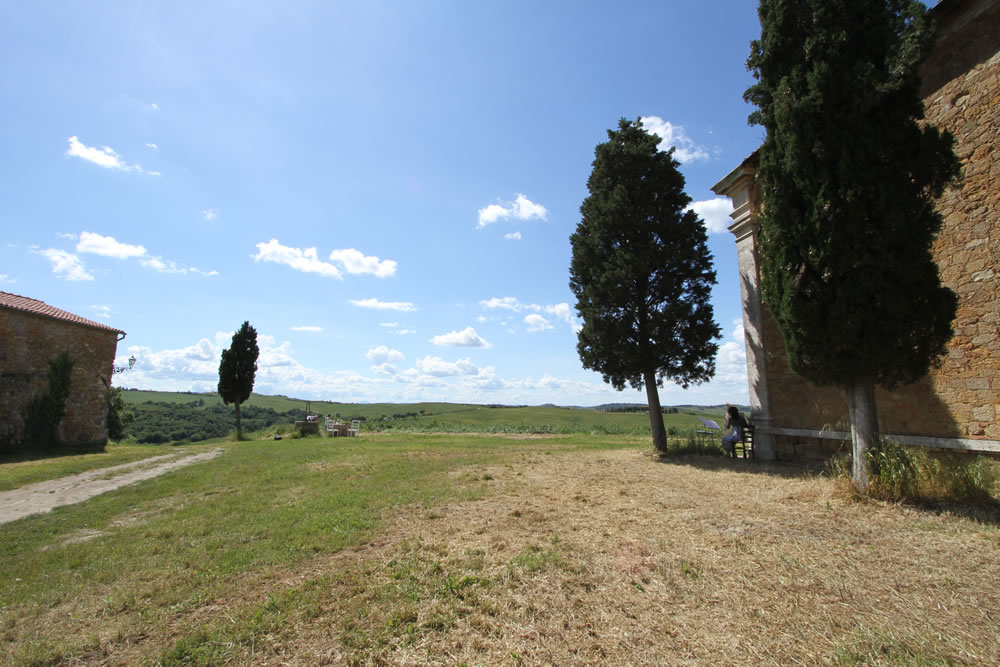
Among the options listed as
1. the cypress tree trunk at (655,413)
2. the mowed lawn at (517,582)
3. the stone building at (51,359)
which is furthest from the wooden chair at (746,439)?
the stone building at (51,359)

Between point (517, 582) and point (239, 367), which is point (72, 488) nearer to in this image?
point (517, 582)

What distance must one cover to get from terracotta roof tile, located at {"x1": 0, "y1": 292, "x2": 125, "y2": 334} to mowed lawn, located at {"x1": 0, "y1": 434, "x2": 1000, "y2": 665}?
16052 millimetres

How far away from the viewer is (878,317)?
18.0 ft

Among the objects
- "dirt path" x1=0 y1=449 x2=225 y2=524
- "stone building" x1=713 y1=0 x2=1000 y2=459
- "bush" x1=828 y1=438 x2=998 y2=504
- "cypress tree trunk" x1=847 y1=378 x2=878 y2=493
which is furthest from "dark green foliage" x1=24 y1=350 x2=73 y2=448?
"stone building" x1=713 y1=0 x2=1000 y2=459

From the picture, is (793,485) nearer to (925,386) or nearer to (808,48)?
(925,386)

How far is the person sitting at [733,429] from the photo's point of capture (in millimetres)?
9969

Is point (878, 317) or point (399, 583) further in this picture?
point (878, 317)

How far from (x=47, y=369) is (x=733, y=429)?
25.0 m

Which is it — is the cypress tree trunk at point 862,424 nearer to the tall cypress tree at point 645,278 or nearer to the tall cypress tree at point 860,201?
the tall cypress tree at point 860,201

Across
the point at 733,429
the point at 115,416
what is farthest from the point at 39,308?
the point at 733,429

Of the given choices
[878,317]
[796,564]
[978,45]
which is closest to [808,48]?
[978,45]

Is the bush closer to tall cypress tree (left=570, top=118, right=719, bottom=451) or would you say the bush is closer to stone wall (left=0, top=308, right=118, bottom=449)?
tall cypress tree (left=570, top=118, right=719, bottom=451)

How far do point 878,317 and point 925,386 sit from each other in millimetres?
2452

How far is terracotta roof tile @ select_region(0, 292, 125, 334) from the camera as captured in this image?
655 inches
